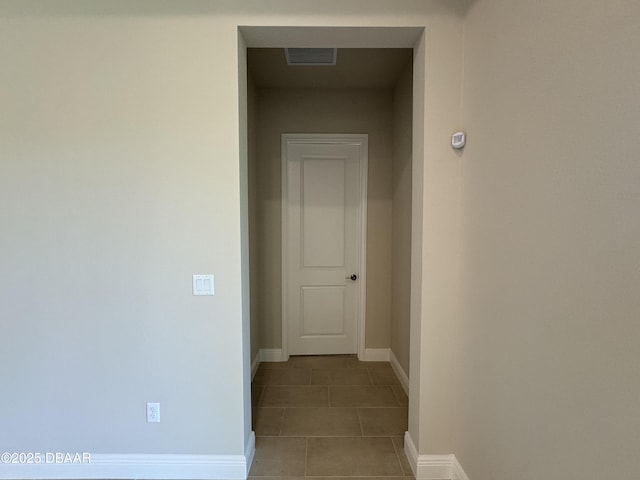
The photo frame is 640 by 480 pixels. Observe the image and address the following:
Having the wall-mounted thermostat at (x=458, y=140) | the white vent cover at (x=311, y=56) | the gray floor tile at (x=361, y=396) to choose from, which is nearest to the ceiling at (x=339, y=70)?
the white vent cover at (x=311, y=56)

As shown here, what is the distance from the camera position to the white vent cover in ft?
8.85

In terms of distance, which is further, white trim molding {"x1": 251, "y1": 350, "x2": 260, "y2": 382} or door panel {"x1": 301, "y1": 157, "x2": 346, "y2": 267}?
Result: door panel {"x1": 301, "y1": 157, "x2": 346, "y2": 267}

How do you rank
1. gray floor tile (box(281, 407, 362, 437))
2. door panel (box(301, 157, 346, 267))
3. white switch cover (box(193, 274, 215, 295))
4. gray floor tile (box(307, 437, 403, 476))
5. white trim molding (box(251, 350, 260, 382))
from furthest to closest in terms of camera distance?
door panel (box(301, 157, 346, 267)) < white trim molding (box(251, 350, 260, 382)) < gray floor tile (box(281, 407, 362, 437)) < gray floor tile (box(307, 437, 403, 476)) < white switch cover (box(193, 274, 215, 295))

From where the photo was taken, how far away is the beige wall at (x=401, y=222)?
3012 millimetres

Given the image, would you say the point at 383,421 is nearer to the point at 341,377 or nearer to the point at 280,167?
the point at 341,377

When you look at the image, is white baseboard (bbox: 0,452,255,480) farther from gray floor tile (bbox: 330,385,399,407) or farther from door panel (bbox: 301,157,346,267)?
door panel (bbox: 301,157,346,267)

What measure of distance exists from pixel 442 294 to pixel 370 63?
208 centimetres

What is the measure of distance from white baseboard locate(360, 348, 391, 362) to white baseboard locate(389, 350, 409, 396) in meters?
0.06

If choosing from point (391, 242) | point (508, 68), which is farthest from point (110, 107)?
point (391, 242)

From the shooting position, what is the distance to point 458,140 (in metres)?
1.86

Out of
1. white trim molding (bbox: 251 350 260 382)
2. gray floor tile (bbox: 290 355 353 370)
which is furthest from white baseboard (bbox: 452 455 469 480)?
white trim molding (bbox: 251 350 260 382)

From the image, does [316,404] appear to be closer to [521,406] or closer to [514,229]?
[521,406]

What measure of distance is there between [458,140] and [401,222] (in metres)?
1.42

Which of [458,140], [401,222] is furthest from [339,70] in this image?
[458,140]
